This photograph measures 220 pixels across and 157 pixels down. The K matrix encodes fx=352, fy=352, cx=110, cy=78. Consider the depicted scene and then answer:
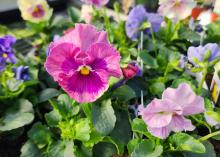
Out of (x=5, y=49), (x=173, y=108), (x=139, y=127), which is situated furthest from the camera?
(x=5, y=49)

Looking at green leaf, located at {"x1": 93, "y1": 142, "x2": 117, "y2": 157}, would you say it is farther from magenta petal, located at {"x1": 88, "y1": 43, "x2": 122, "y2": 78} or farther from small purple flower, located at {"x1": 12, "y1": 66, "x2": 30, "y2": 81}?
small purple flower, located at {"x1": 12, "y1": 66, "x2": 30, "y2": 81}

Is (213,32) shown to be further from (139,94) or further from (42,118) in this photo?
(42,118)

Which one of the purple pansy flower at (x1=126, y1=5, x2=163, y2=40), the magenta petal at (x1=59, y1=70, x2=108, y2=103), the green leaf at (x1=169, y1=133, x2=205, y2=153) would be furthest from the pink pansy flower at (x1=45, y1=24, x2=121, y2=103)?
the purple pansy flower at (x1=126, y1=5, x2=163, y2=40)

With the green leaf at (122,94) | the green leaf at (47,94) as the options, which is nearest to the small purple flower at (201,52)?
the green leaf at (122,94)

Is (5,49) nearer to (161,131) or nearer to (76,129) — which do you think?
(76,129)

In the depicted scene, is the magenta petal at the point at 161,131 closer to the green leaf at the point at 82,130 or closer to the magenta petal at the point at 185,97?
the magenta petal at the point at 185,97

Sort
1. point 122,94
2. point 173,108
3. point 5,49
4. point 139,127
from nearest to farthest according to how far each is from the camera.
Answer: point 173,108
point 139,127
point 122,94
point 5,49

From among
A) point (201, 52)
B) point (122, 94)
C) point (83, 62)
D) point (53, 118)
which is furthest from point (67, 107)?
point (201, 52)
